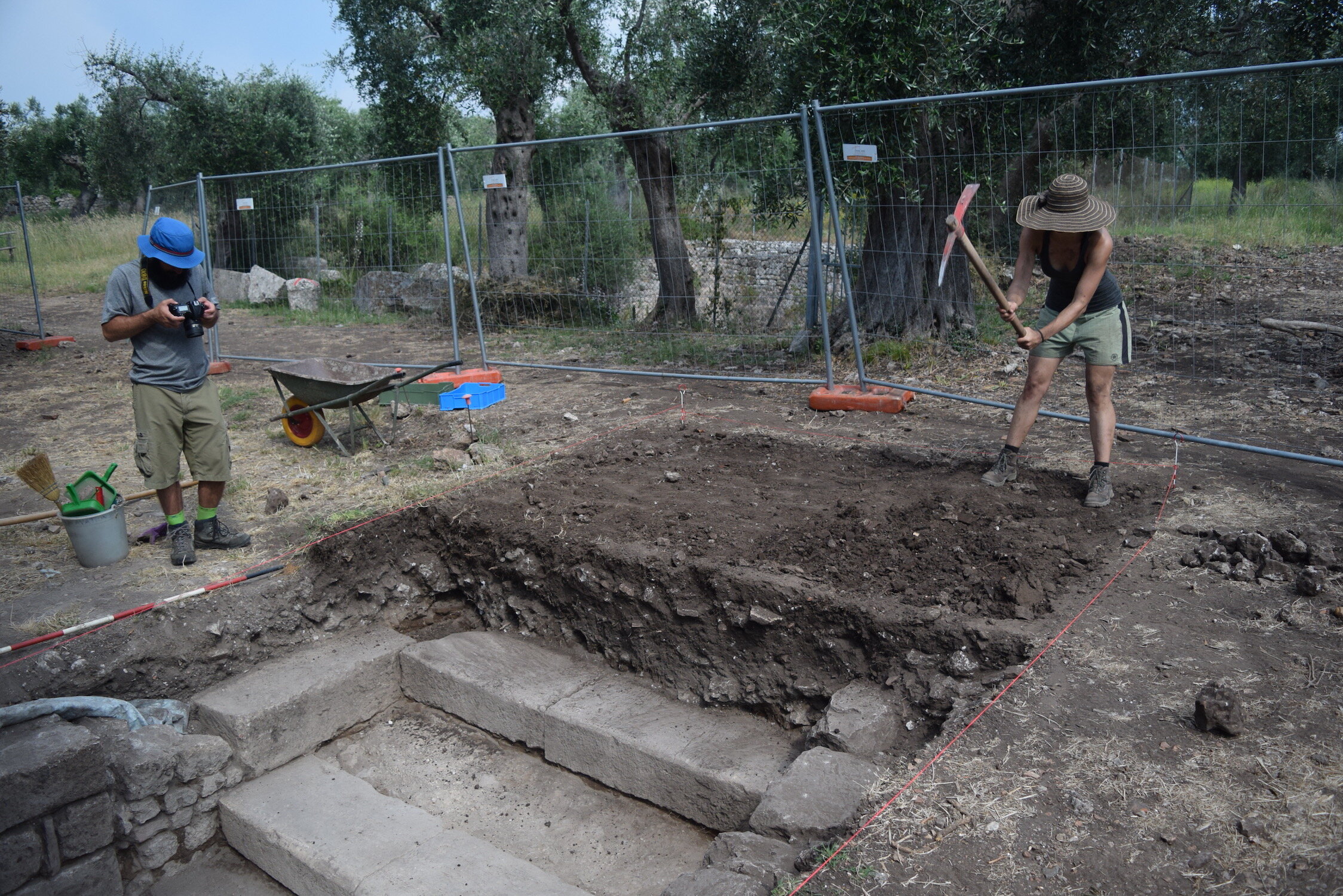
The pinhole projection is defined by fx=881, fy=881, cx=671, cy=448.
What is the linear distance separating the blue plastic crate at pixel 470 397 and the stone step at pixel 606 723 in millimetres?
3049

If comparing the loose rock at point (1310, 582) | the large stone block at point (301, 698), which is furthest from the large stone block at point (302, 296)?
the loose rock at point (1310, 582)

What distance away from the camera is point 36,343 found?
11.6 metres

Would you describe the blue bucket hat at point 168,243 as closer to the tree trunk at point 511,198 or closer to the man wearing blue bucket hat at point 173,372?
the man wearing blue bucket hat at point 173,372

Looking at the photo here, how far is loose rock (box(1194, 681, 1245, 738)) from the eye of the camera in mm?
2879

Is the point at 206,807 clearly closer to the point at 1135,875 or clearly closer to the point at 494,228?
the point at 1135,875

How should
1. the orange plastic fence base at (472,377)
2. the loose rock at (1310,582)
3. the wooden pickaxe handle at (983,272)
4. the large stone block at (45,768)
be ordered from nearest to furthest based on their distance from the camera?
1. the large stone block at (45,768)
2. the loose rock at (1310,582)
3. the wooden pickaxe handle at (983,272)
4. the orange plastic fence base at (472,377)

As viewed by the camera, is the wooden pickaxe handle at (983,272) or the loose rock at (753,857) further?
the wooden pickaxe handle at (983,272)

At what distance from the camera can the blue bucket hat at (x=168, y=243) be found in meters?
4.41

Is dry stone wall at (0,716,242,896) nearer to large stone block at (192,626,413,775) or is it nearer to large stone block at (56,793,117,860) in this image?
large stone block at (56,793,117,860)

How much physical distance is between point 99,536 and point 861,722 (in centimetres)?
410

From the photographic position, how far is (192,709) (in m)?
4.20

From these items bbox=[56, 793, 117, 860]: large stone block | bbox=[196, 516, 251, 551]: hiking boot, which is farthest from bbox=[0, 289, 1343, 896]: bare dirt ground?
bbox=[56, 793, 117, 860]: large stone block

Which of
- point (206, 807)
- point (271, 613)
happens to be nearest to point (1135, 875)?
point (206, 807)

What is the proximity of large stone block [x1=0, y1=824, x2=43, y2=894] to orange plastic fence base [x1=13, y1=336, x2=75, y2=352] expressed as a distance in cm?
1049
